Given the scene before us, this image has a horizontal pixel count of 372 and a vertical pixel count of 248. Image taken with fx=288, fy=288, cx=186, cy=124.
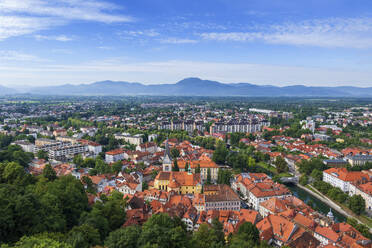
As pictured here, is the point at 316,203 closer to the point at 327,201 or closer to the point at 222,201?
the point at 327,201

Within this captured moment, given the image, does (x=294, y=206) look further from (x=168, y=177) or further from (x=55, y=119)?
(x=55, y=119)

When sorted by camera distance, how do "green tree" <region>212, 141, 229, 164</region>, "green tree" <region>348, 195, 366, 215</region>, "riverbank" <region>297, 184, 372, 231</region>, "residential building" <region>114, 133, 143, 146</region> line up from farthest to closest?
"residential building" <region>114, 133, 143, 146</region> < "green tree" <region>212, 141, 229, 164</region> < "riverbank" <region>297, 184, 372, 231</region> < "green tree" <region>348, 195, 366, 215</region>

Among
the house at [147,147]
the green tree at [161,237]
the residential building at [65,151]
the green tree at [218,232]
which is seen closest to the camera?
the green tree at [161,237]

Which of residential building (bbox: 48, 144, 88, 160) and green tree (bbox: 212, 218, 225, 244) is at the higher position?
green tree (bbox: 212, 218, 225, 244)

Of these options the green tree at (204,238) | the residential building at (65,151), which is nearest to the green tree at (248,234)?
the green tree at (204,238)

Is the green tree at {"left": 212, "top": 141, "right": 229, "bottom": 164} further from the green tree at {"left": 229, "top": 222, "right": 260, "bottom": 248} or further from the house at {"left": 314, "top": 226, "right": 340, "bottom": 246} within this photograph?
the green tree at {"left": 229, "top": 222, "right": 260, "bottom": 248}

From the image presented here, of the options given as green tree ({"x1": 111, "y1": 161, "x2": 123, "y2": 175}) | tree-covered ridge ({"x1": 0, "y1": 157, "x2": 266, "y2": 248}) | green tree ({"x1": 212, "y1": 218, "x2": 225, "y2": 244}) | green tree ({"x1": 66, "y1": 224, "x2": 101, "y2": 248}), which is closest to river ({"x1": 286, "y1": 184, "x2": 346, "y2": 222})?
tree-covered ridge ({"x1": 0, "y1": 157, "x2": 266, "y2": 248})

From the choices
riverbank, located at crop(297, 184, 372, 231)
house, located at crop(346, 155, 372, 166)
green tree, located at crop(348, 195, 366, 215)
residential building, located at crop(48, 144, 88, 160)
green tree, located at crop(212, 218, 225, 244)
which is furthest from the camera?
residential building, located at crop(48, 144, 88, 160)

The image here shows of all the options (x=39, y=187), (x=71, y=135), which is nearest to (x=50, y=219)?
(x=39, y=187)

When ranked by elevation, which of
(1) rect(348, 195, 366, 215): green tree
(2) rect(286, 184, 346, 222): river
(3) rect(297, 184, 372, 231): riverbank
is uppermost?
(1) rect(348, 195, 366, 215): green tree

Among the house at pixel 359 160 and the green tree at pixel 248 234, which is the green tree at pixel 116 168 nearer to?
the green tree at pixel 248 234

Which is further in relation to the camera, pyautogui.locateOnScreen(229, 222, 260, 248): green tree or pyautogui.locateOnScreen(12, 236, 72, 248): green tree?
pyautogui.locateOnScreen(229, 222, 260, 248): green tree
